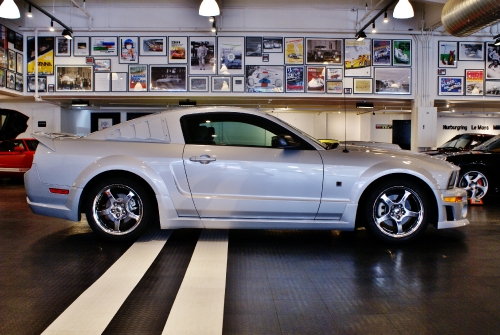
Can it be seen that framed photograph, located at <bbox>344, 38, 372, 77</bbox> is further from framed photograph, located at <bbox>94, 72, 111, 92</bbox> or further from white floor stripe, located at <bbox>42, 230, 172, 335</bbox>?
white floor stripe, located at <bbox>42, 230, 172, 335</bbox>

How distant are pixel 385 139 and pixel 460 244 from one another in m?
20.7

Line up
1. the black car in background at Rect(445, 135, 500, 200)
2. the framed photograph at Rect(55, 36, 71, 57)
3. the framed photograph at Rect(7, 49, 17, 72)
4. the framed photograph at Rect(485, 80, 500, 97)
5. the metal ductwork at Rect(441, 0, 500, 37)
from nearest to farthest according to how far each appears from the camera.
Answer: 1. the metal ductwork at Rect(441, 0, 500, 37)
2. the black car in background at Rect(445, 135, 500, 200)
3. the framed photograph at Rect(7, 49, 17, 72)
4. the framed photograph at Rect(55, 36, 71, 57)
5. the framed photograph at Rect(485, 80, 500, 97)

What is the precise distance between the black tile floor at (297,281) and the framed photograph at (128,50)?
10974 mm

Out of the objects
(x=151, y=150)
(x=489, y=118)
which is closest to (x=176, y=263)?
(x=151, y=150)

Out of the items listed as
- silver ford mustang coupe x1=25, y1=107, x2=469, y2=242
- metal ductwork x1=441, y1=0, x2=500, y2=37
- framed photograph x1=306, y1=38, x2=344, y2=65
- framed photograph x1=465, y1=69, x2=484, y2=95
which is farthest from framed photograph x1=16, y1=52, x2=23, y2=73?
framed photograph x1=465, y1=69, x2=484, y2=95

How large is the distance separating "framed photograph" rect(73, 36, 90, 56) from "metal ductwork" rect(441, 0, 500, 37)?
445 inches

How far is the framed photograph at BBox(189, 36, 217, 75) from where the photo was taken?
1566 centimetres

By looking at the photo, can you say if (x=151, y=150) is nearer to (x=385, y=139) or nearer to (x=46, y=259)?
(x=46, y=259)

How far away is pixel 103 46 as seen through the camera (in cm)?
1580

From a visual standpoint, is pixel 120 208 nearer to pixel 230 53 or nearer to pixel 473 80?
pixel 230 53

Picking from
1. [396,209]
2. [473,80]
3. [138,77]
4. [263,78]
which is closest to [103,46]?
[138,77]

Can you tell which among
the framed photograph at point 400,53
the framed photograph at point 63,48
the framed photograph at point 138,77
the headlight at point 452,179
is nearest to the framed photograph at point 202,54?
the framed photograph at point 138,77

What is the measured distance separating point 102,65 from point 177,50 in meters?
2.61

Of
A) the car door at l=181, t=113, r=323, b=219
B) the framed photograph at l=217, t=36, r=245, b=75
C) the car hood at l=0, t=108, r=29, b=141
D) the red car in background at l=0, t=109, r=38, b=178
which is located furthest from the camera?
the framed photograph at l=217, t=36, r=245, b=75
